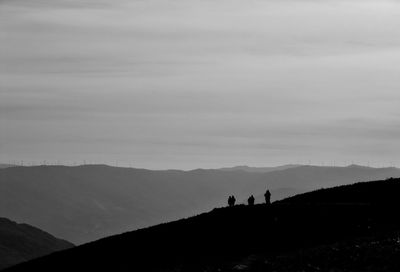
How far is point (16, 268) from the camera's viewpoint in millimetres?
95625

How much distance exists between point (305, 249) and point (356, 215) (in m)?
12.8

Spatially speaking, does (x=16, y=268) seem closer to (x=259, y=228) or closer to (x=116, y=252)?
(x=116, y=252)

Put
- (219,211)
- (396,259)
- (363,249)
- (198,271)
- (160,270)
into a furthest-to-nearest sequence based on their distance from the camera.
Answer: (219,211)
(160,270)
(198,271)
(363,249)
(396,259)

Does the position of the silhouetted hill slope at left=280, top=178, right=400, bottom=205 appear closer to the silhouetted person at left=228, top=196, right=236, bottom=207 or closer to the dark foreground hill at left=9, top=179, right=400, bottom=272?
the dark foreground hill at left=9, top=179, right=400, bottom=272

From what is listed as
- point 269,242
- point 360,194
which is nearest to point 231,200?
point 360,194

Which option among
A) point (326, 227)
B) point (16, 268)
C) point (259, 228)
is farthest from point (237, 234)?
point (16, 268)

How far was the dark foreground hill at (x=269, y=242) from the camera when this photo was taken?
183 feet

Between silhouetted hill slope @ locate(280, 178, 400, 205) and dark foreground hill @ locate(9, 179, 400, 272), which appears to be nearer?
dark foreground hill @ locate(9, 179, 400, 272)

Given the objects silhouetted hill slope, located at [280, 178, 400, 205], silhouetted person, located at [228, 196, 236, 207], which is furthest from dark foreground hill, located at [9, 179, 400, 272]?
silhouetted person, located at [228, 196, 236, 207]

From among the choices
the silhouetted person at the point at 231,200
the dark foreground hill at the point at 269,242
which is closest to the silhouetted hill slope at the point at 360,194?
the dark foreground hill at the point at 269,242

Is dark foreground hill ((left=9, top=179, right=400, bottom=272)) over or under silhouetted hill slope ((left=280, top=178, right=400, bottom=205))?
under

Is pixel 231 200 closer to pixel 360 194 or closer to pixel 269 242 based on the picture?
pixel 360 194

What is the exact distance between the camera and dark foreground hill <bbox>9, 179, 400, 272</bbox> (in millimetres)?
55844

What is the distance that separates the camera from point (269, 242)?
224 feet
